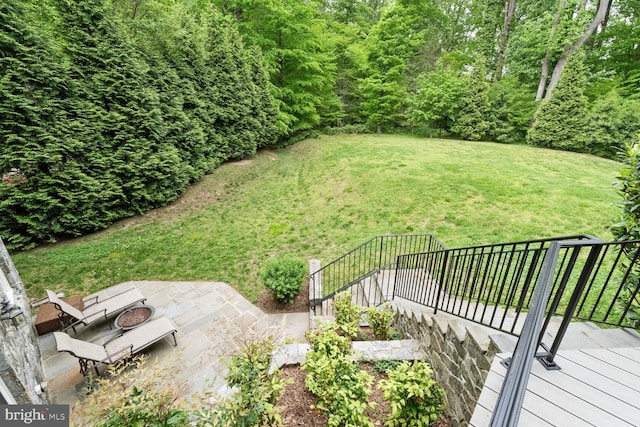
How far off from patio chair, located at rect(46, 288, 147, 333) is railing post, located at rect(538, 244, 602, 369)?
5.88 m

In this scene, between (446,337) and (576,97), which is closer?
(446,337)

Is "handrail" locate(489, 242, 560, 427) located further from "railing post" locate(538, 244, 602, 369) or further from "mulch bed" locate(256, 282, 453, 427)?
"mulch bed" locate(256, 282, 453, 427)

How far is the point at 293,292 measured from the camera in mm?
5051

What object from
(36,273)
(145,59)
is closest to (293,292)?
(36,273)

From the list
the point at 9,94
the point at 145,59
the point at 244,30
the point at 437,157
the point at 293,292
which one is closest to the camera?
the point at 293,292

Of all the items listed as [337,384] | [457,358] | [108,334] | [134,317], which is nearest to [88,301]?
[108,334]

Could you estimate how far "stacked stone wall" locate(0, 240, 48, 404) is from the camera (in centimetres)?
240

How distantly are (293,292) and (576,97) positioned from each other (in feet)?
55.2

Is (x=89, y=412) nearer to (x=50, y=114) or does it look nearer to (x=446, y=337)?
(x=446, y=337)

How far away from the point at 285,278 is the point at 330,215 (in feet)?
12.1

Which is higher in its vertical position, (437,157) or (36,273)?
(437,157)


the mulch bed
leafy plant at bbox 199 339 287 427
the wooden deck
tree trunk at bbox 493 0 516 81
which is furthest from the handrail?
tree trunk at bbox 493 0 516 81

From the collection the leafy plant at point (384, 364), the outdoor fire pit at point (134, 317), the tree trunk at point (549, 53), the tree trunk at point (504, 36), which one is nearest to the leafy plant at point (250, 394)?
the leafy plant at point (384, 364)

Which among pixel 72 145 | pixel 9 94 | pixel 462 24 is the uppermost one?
pixel 462 24
